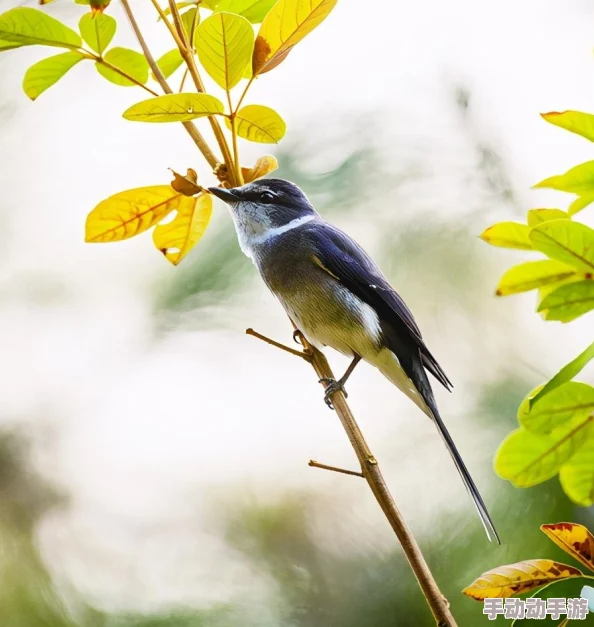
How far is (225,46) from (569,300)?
28 cm

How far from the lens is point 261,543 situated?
1201 millimetres

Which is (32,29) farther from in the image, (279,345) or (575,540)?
(575,540)

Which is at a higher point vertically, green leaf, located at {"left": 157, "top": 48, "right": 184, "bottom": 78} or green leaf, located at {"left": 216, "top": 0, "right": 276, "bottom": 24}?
green leaf, located at {"left": 216, "top": 0, "right": 276, "bottom": 24}

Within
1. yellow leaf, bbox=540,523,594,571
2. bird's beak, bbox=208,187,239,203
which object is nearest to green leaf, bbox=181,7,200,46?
bird's beak, bbox=208,187,239,203

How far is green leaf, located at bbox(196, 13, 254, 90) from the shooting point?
0.47m

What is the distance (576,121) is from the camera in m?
0.42

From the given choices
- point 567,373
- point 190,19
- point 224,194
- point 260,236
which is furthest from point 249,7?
point 567,373

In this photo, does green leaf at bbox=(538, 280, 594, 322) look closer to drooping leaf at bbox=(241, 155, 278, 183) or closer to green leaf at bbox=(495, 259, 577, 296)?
green leaf at bbox=(495, 259, 577, 296)

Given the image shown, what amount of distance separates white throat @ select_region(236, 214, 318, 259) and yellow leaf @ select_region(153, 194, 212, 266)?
8.7 inches

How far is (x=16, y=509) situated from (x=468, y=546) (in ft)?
2.52

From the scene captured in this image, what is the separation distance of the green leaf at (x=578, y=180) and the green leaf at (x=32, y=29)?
36 centimetres

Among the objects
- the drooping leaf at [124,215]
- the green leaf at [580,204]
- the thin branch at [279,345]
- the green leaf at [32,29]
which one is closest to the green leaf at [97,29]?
the green leaf at [32,29]

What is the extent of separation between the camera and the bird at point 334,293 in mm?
801

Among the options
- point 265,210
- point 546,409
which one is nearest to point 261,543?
point 265,210
